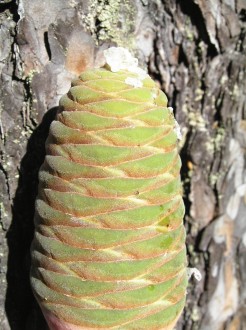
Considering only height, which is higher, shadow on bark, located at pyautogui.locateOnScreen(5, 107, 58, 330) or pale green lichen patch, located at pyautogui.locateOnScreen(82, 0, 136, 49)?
pale green lichen patch, located at pyautogui.locateOnScreen(82, 0, 136, 49)

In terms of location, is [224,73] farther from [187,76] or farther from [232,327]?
[232,327]

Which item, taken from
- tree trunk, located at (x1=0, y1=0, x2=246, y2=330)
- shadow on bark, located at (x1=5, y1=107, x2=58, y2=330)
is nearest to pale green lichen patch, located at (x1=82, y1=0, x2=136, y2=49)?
tree trunk, located at (x1=0, y1=0, x2=246, y2=330)

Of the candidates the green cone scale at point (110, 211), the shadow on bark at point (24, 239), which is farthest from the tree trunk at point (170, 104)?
the green cone scale at point (110, 211)

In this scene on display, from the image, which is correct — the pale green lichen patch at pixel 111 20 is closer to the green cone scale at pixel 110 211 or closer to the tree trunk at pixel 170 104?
the tree trunk at pixel 170 104

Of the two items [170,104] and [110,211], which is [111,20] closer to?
[170,104]

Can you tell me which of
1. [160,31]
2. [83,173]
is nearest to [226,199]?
[160,31]

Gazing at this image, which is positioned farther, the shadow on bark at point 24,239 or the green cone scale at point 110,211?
the shadow on bark at point 24,239

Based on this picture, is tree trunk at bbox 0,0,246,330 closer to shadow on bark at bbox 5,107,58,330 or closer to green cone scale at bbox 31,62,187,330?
shadow on bark at bbox 5,107,58,330

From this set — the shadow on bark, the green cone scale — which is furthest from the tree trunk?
the green cone scale

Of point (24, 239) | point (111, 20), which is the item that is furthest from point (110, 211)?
point (111, 20)

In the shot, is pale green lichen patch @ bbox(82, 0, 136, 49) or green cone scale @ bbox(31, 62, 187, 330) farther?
pale green lichen patch @ bbox(82, 0, 136, 49)
